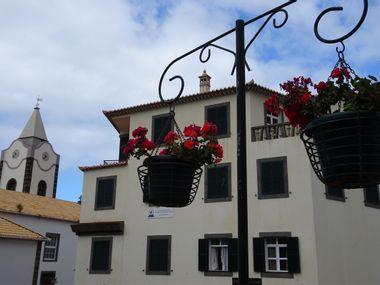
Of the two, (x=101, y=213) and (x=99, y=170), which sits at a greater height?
(x=99, y=170)

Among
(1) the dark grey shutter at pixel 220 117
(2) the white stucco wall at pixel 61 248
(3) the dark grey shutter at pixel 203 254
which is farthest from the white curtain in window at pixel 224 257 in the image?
(2) the white stucco wall at pixel 61 248

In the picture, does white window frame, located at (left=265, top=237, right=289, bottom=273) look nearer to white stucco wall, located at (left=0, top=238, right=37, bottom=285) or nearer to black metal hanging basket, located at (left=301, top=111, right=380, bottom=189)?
white stucco wall, located at (left=0, top=238, right=37, bottom=285)

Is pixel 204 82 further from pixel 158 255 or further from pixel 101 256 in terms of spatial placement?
pixel 101 256

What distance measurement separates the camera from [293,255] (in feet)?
53.3

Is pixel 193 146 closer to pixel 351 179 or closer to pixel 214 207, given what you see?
pixel 351 179

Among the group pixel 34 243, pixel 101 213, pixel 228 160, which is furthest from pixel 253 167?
pixel 34 243

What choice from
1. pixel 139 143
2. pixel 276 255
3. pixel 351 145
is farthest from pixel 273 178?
pixel 351 145

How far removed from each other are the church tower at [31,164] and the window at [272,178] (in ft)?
100

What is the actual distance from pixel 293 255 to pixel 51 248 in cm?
1983

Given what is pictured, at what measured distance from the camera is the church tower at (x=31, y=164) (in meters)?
43.3

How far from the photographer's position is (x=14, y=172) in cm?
4434

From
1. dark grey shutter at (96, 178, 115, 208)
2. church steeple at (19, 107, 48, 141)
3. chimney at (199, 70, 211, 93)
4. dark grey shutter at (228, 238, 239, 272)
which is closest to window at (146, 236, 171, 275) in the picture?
dark grey shutter at (228, 238, 239, 272)

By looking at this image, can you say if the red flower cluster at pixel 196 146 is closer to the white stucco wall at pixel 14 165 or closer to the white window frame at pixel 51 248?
the white window frame at pixel 51 248

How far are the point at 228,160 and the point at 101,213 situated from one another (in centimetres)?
686
